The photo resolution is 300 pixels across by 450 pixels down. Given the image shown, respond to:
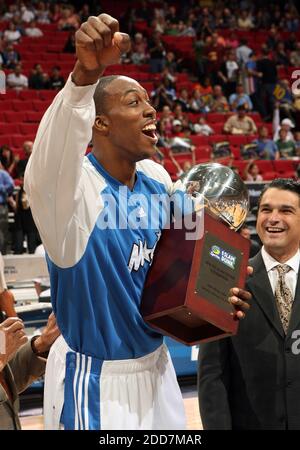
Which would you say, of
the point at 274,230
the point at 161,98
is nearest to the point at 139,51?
the point at 161,98

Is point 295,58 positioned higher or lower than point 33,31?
lower

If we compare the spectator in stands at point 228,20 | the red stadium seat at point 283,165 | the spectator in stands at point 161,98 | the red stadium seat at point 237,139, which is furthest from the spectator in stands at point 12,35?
the spectator in stands at point 228,20

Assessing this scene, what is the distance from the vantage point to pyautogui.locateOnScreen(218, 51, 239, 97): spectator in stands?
17.0 metres

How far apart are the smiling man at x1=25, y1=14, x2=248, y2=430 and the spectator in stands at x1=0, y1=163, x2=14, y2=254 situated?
7657 millimetres

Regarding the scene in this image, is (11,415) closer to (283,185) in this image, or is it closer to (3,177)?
(283,185)

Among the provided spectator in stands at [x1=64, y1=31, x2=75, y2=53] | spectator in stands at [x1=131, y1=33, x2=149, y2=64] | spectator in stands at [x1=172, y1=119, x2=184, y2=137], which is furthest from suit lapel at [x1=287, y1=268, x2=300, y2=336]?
spectator in stands at [x1=131, y1=33, x2=149, y2=64]

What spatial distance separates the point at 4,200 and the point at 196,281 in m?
8.09

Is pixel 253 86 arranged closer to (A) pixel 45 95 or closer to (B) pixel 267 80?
(B) pixel 267 80

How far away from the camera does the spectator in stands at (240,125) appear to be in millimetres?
15156

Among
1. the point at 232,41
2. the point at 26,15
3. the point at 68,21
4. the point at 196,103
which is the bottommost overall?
the point at 196,103

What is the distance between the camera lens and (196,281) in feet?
6.84

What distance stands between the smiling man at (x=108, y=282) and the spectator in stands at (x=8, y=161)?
876 centimetres

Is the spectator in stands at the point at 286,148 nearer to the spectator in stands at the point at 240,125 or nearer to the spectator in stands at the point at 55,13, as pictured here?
the spectator in stands at the point at 240,125

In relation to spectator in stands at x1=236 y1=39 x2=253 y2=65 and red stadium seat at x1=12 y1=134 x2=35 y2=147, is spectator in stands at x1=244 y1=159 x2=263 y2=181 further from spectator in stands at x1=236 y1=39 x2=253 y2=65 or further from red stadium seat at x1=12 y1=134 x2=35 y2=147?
spectator in stands at x1=236 y1=39 x2=253 y2=65
